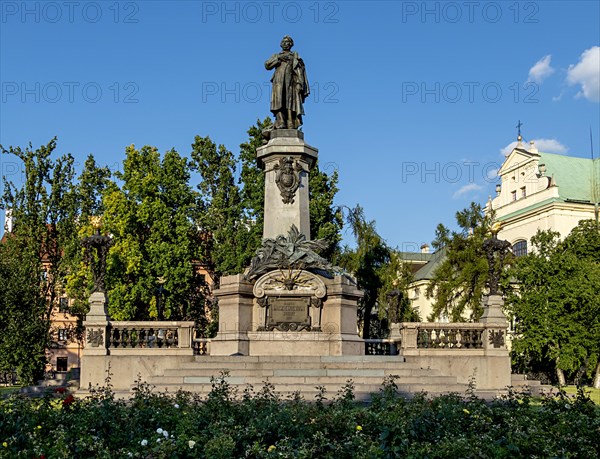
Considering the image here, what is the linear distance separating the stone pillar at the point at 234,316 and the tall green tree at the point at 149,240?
19.2m

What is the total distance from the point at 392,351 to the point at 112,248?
21161 mm

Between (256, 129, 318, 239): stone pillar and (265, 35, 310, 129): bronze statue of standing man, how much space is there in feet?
2.44

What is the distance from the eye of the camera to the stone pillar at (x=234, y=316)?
67.6 ft

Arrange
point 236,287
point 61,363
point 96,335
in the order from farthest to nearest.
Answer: point 61,363 < point 96,335 < point 236,287

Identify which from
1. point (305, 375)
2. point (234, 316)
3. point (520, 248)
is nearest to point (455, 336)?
point (305, 375)

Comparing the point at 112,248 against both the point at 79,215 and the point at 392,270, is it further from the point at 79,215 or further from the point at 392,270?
the point at 392,270

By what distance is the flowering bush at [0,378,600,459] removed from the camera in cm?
810

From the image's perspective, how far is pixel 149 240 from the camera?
41156 millimetres

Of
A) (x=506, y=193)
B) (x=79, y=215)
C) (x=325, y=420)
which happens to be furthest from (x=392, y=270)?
(x=325, y=420)

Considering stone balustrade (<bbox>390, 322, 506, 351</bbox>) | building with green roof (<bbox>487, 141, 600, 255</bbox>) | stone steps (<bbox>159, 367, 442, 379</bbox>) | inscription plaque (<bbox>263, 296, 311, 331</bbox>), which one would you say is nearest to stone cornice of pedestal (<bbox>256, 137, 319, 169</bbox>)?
inscription plaque (<bbox>263, 296, 311, 331</bbox>)

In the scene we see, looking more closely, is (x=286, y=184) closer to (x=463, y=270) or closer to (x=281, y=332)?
(x=281, y=332)

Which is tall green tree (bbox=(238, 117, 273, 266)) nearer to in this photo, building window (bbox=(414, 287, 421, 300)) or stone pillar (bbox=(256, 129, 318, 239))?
stone pillar (bbox=(256, 129, 318, 239))

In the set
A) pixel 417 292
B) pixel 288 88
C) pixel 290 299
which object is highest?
pixel 288 88

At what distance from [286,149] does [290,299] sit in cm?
468
